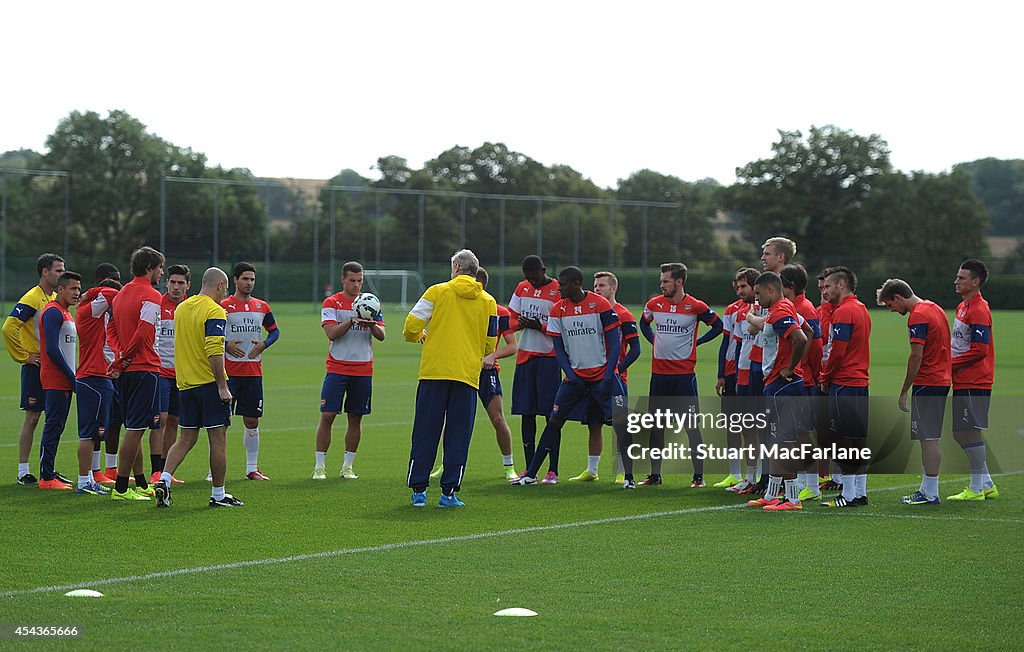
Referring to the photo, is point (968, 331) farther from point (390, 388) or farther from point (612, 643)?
point (390, 388)

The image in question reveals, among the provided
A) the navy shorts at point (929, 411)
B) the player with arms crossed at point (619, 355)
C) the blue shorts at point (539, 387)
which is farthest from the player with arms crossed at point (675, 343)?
the navy shorts at point (929, 411)

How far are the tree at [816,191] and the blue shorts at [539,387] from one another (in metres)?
76.5

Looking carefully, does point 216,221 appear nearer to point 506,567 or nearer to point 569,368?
point 569,368

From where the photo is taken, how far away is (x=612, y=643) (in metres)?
6.32

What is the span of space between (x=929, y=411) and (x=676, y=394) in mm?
2496

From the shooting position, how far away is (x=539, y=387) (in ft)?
43.2

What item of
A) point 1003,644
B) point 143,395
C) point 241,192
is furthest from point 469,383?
point 241,192

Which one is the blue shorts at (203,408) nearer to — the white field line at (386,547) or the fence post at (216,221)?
the white field line at (386,547)

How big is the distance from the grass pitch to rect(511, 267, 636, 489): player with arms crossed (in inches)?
29.1

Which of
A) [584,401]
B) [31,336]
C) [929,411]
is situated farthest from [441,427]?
[31,336]

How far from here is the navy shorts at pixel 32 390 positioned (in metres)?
12.4

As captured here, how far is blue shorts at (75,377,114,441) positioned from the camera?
1155 centimetres

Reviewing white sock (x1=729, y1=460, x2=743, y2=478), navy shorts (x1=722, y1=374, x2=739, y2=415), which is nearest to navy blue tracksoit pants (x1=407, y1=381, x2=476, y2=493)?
navy shorts (x1=722, y1=374, x2=739, y2=415)

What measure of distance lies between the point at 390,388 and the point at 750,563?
689 inches
